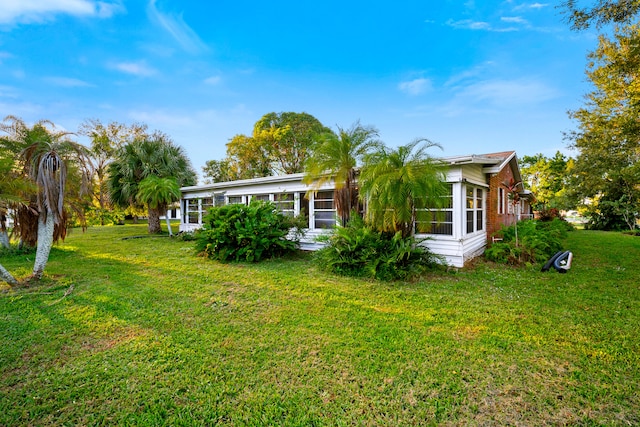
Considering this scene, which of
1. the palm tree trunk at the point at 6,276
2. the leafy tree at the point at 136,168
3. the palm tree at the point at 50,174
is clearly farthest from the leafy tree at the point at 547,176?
the palm tree trunk at the point at 6,276

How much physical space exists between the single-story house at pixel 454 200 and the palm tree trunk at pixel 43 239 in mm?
5631

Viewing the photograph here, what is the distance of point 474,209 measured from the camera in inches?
343

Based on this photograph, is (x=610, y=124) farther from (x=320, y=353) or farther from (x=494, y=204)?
(x=320, y=353)

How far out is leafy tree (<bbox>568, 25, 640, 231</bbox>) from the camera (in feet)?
25.1

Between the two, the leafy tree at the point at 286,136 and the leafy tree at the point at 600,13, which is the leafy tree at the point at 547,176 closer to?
the leafy tree at the point at 286,136

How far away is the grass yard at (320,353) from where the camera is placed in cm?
226

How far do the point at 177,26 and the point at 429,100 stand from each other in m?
9.65

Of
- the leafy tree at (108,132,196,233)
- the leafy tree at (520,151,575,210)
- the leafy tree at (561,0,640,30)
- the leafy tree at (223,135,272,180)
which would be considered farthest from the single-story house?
the leafy tree at (520,151,575,210)

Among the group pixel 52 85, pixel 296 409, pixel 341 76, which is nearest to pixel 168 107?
pixel 52 85

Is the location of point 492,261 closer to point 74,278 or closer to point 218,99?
point 74,278

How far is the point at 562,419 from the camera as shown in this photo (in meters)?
2.17

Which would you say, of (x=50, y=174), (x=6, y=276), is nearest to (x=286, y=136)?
(x=50, y=174)

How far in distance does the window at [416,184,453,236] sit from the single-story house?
0.03 m

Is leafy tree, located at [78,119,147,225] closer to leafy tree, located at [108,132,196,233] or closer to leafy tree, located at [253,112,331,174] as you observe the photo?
leafy tree, located at [108,132,196,233]
